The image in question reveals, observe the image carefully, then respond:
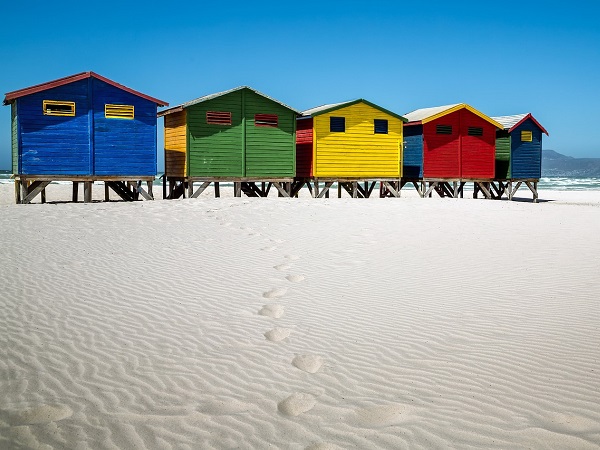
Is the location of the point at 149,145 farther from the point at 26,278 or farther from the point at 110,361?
the point at 110,361

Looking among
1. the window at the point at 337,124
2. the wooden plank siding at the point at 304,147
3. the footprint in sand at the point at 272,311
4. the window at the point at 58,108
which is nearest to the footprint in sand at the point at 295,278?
the footprint in sand at the point at 272,311

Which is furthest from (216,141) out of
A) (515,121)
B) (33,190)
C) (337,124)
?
(515,121)

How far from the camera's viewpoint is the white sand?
3.96 meters

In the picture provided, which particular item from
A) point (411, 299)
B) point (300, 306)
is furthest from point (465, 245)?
point (300, 306)

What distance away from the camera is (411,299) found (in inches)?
297

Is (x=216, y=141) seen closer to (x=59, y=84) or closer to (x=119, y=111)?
(x=119, y=111)

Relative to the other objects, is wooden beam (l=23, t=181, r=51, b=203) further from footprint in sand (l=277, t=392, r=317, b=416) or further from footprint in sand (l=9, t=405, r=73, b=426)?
footprint in sand (l=277, t=392, r=317, b=416)

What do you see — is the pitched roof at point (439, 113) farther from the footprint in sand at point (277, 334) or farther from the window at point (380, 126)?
the footprint in sand at point (277, 334)

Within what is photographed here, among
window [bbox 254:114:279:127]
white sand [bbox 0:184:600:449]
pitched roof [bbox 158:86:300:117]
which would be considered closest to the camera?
white sand [bbox 0:184:600:449]

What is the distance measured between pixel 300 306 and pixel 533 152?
2772cm

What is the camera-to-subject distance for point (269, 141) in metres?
23.5

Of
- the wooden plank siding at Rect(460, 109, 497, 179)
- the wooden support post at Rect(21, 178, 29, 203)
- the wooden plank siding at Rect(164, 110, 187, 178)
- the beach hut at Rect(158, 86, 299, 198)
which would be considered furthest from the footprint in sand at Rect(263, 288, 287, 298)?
the wooden plank siding at Rect(460, 109, 497, 179)

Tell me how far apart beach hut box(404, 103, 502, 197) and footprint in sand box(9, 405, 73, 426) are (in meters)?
24.8

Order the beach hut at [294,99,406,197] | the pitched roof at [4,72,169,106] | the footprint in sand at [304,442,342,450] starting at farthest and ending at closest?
the beach hut at [294,99,406,197] → the pitched roof at [4,72,169,106] → the footprint in sand at [304,442,342,450]
